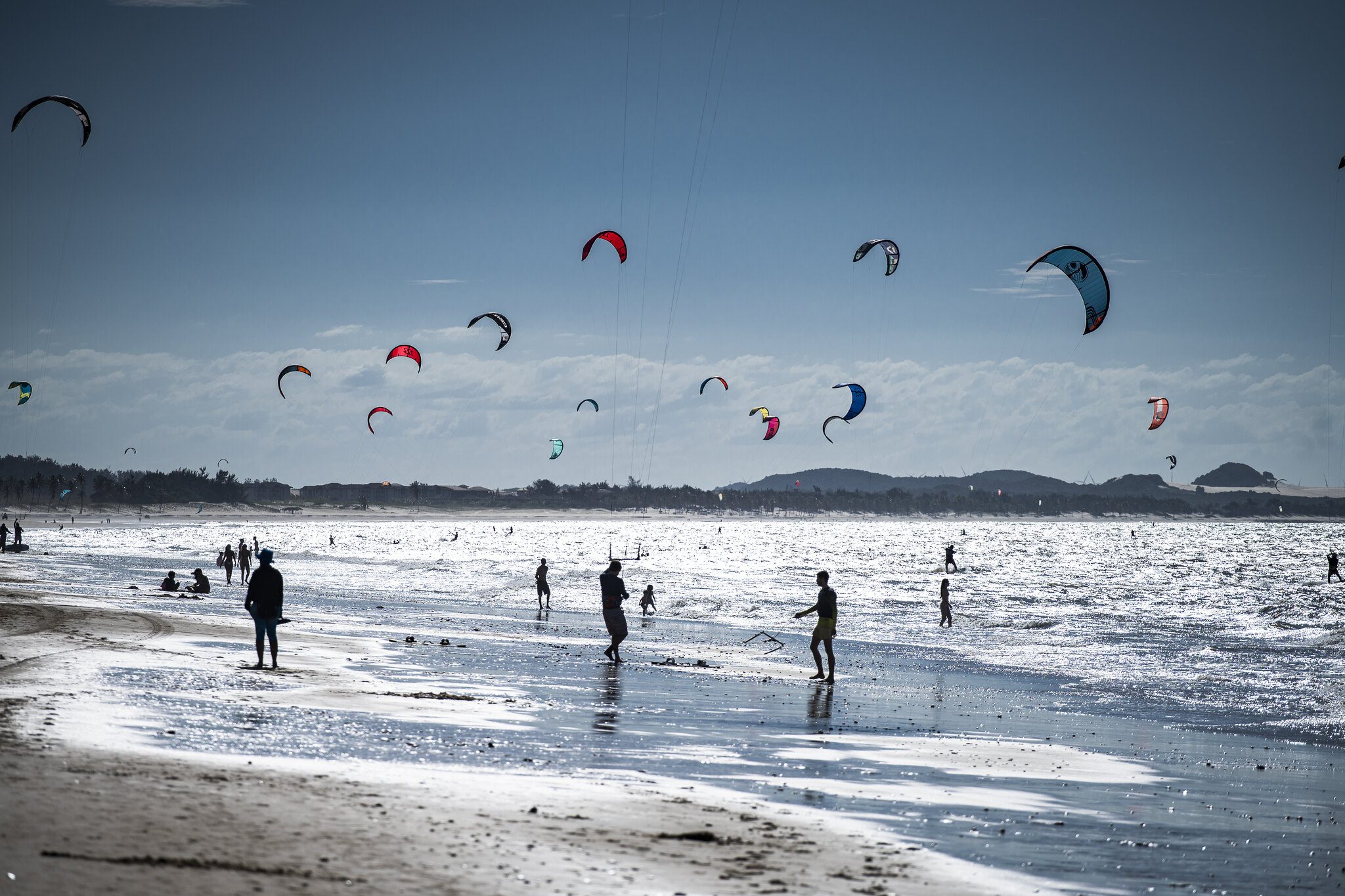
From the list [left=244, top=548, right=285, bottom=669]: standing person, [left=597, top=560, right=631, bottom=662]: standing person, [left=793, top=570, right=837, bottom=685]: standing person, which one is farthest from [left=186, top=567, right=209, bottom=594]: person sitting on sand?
[left=793, top=570, right=837, bottom=685]: standing person

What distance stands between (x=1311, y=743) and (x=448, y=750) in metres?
10.2

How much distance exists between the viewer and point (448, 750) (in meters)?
8.95

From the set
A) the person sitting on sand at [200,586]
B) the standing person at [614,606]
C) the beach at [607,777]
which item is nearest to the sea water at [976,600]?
the person sitting on sand at [200,586]

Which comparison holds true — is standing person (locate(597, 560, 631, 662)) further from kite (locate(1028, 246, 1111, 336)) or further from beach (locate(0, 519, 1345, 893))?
kite (locate(1028, 246, 1111, 336))

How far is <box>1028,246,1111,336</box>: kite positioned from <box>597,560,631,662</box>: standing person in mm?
13899

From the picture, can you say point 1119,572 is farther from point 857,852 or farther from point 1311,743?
point 857,852

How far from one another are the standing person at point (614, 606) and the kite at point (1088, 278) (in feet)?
45.6

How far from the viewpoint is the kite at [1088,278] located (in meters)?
25.2

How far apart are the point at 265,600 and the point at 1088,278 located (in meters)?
20.4

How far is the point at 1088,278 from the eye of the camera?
25375 millimetres

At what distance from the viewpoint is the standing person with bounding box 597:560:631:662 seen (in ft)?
55.8

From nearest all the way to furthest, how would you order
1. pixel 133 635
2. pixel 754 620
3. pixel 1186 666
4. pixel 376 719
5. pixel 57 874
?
pixel 57 874
pixel 376 719
pixel 133 635
pixel 1186 666
pixel 754 620

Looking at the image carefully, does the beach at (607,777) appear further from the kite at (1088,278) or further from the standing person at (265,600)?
the kite at (1088,278)

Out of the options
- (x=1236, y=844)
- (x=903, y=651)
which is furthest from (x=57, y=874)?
(x=903, y=651)
